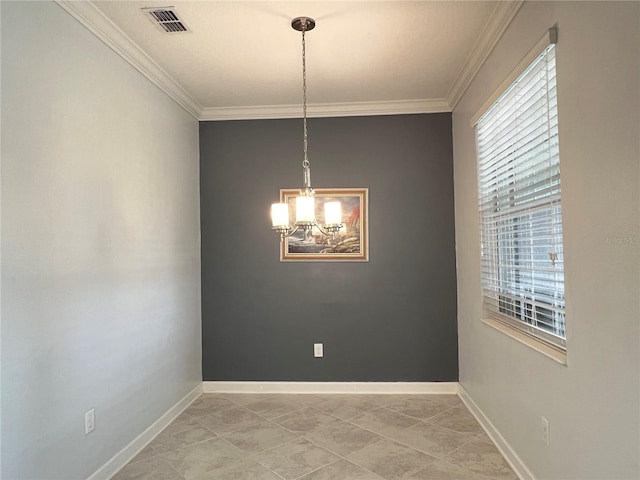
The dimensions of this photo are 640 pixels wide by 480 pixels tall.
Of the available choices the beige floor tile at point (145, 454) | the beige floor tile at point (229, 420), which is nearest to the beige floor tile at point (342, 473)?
the beige floor tile at point (229, 420)

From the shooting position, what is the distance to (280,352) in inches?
155

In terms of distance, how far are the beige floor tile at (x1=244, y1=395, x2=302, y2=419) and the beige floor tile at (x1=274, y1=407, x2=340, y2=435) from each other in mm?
83

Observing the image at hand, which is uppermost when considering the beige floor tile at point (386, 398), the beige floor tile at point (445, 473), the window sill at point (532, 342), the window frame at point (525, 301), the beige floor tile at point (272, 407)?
the window frame at point (525, 301)

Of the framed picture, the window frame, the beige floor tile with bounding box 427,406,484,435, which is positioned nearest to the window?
the window frame

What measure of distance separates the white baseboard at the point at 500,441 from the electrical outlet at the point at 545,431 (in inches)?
12.5

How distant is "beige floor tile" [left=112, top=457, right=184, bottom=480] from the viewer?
2424 millimetres

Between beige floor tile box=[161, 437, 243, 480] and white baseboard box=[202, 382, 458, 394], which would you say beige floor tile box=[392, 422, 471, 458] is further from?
beige floor tile box=[161, 437, 243, 480]

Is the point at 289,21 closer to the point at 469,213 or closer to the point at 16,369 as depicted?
the point at 469,213

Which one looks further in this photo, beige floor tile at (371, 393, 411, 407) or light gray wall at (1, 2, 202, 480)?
beige floor tile at (371, 393, 411, 407)

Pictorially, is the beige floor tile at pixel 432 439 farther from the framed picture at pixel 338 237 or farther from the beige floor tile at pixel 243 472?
the framed picture at pixel 338 237

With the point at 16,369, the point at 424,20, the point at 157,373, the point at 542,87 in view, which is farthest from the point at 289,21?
the point at 157,373

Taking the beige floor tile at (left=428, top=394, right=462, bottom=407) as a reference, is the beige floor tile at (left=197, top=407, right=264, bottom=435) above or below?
above

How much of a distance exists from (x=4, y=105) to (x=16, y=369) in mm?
1132

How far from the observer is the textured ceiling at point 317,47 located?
233cm
